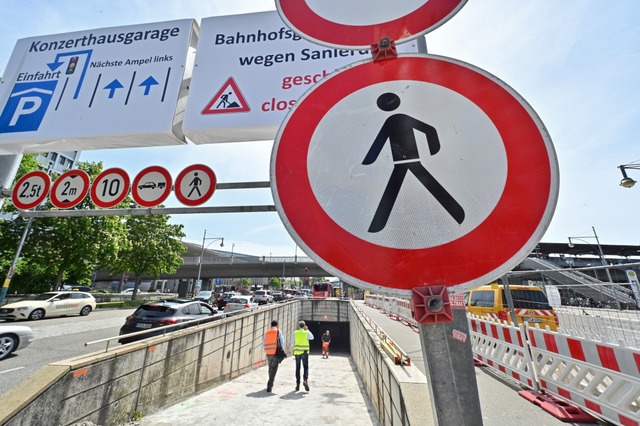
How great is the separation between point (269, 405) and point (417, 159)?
726 centimetres

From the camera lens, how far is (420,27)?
4.33ft

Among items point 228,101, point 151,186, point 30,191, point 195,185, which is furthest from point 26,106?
point 228,101

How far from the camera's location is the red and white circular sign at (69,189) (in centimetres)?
418

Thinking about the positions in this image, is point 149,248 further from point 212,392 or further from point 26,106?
point 26,106

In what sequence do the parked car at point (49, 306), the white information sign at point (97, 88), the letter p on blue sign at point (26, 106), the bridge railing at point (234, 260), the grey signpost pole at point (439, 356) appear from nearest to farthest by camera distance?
the grey signpost pole at point (439, 356) < the white information sign at point (97, 88) < the letter p on blue sign at point (26, 106) < the parked car at point (49, 306) < the bridge railing at point (234, 260)

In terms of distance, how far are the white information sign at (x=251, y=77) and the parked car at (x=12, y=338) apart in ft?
28.5

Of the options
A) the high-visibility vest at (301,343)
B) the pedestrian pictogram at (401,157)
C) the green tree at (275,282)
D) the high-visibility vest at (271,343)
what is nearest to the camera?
the pedestrian pictogram at (401,157)

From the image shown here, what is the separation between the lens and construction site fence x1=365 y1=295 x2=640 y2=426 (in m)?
3.58

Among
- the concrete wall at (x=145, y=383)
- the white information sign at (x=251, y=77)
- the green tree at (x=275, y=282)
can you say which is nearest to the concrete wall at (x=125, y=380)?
the concrete wall at (x=145, y=383)

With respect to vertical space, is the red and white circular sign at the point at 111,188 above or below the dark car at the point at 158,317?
above

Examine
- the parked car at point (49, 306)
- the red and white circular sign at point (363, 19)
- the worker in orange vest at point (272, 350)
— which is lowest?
the worker in orange vest at point (272, 350)

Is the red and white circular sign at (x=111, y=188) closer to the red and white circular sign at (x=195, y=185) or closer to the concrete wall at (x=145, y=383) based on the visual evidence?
the red and white circular sign at (x=195, y=185)

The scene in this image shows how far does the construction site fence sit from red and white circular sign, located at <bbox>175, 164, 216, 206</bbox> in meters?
5.91

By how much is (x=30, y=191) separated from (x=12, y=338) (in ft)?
21.0
